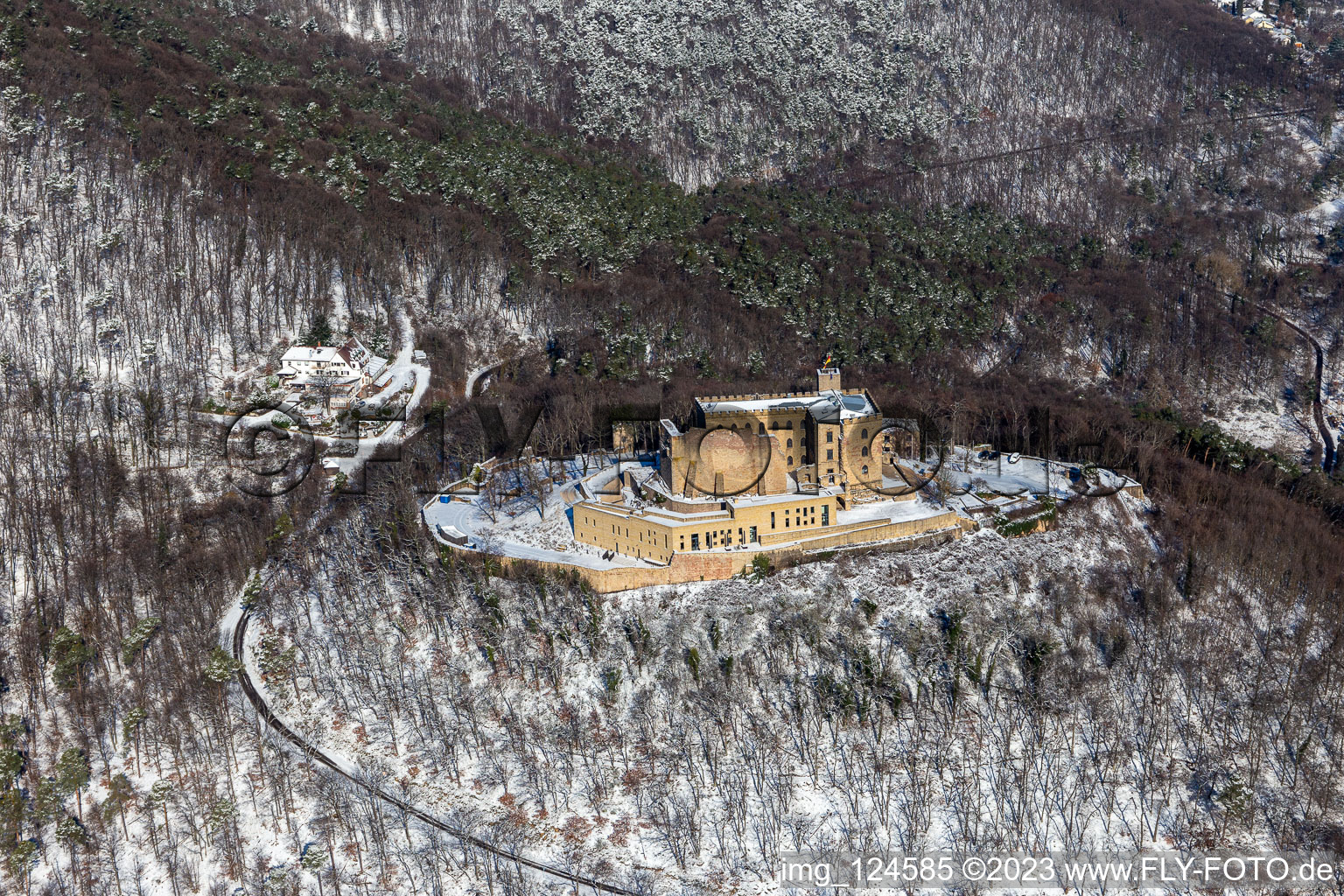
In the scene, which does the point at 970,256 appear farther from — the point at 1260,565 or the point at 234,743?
the point at 234,743

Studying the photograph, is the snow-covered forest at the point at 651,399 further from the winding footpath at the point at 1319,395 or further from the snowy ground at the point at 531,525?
the snowy ground at the point at 531,525

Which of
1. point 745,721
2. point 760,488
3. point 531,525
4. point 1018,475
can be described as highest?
point 760,488

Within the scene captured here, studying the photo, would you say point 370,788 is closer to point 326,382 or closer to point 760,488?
point 760,488

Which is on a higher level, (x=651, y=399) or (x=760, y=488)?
(x=651, y=399)

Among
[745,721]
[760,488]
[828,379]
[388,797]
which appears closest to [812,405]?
[828,379]

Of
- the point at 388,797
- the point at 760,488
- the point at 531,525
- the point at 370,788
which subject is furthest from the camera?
the point at 531,525


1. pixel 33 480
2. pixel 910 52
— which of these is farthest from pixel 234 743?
pixel 910 52

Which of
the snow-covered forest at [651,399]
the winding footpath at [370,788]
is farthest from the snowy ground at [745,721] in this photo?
the winding footpath at [370,788]

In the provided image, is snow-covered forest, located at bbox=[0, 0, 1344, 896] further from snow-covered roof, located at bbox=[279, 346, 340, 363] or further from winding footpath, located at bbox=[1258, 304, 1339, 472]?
snow-covered roof, located at bbox=[279, 346, 340, 363]
